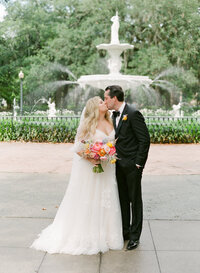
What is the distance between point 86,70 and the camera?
105 ft

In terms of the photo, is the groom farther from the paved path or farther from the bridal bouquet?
the paved path

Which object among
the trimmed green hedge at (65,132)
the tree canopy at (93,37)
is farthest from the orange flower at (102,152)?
the tree canopy at (93,37)

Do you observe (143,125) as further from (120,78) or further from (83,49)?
(83,49)

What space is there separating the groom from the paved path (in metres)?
0.41

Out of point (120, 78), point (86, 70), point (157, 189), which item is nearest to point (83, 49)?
point (86, 70)

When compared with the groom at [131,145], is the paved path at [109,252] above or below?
below

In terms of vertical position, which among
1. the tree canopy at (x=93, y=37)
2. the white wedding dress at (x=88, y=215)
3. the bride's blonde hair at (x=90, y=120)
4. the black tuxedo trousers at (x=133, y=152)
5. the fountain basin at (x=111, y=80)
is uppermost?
the tree canopy at (x=93, y=37)

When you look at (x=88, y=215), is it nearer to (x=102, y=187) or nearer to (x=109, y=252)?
(x=102, y=187)

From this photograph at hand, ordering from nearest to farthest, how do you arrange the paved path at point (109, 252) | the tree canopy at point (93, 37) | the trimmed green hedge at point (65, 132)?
the paved path at point (109, 252), the trimmed green hedge at point (65, 132), the tree canopy at point (93, 37)

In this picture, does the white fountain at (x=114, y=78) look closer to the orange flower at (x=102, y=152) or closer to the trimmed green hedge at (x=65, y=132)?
the trimmed green hedge at (x=65, y=132)

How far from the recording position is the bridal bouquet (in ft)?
13.4

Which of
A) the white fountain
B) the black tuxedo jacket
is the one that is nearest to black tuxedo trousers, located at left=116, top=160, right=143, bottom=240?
the black tuxedo jacket

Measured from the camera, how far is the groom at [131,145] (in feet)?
14.0

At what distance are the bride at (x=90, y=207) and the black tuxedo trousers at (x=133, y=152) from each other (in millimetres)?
130
